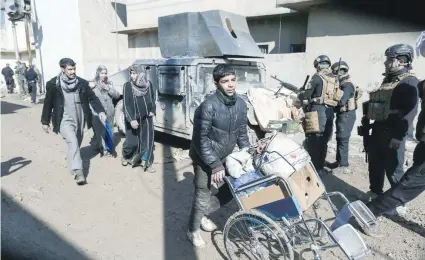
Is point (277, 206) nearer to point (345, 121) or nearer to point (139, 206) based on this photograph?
point (139, 206)

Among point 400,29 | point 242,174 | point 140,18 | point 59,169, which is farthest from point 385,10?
point 140,18

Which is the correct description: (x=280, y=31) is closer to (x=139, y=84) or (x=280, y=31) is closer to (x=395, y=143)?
(x=139, y=84)

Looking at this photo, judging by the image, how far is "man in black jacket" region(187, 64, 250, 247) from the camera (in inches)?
96.3

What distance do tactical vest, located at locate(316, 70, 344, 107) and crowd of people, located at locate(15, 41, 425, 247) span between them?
1cm

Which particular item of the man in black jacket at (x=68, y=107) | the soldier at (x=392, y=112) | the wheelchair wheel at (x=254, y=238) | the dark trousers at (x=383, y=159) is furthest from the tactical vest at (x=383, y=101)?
the man in black jacket at (x=68, y=107)

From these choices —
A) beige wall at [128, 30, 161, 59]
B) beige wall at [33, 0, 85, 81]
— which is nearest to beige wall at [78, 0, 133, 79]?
beige wall at [33, 0, 85, 81]

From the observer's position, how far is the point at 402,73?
3.13m

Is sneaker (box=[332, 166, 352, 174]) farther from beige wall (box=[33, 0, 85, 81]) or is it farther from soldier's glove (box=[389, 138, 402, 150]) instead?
beige wall (box=[33, 0, 85, 81])

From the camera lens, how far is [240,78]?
5.76 m

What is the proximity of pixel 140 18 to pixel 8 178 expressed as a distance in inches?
424

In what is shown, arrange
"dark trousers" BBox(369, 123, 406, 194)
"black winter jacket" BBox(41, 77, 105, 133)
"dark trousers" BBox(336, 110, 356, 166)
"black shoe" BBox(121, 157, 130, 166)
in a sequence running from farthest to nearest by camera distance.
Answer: "black shoe" BBox(121, 157, 130, 166) → "dark trousers" BBox(336, 110, 356, 166) → "black winter jacket" BBox(41, 77, 105, 133) → "dark trousers" BBox(369, 123, 406, 194)

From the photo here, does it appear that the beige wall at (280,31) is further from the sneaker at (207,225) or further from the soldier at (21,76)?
the soldier at (21,76)

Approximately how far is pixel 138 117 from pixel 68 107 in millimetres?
968

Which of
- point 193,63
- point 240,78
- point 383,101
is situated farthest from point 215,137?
point 240,78
